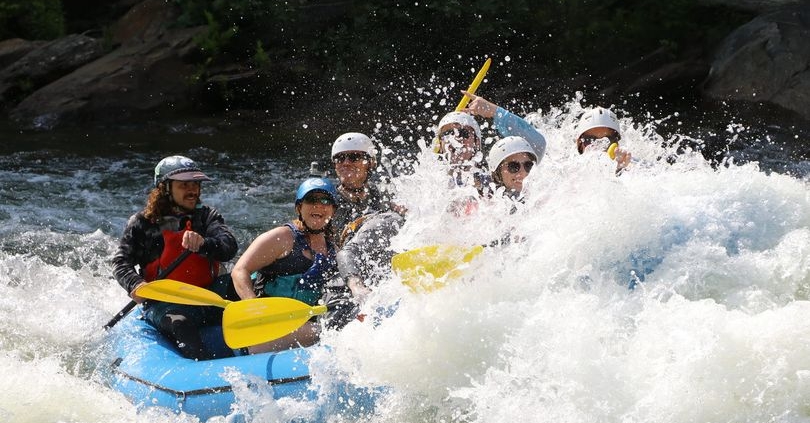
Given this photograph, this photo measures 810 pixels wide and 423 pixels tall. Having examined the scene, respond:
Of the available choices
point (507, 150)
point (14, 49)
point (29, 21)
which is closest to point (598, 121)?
point (507, 150)

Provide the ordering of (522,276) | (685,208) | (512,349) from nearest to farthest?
(512,349)
(522,276)
(685,208)

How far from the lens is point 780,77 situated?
10.9 m

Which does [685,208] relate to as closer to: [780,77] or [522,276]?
[522,276]

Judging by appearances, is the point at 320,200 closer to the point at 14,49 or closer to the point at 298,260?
the point at 298,260

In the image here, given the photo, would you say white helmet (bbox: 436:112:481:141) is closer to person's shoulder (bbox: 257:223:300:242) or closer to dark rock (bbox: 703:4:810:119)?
person's shoulder (bbox: 257:223:300:242)

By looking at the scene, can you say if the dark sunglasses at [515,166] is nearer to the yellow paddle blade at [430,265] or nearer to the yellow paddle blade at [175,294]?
the yellow paddle blade at [430,265]

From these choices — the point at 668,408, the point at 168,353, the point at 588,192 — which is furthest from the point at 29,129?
the point at 668,408

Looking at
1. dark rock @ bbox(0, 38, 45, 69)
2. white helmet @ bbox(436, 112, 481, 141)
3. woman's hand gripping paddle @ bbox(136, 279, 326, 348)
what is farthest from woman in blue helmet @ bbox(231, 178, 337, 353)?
dark rock @ bbox(0, 38, 45, 69)

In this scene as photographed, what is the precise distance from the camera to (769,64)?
36.0 feet

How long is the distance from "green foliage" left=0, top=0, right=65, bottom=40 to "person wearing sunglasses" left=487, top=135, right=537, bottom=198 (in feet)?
35.4

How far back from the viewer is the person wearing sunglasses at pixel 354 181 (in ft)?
17.1

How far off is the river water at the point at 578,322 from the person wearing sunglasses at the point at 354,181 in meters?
0.23

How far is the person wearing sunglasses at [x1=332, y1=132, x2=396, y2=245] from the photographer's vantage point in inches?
206

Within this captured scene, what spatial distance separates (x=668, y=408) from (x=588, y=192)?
3.87 feet
